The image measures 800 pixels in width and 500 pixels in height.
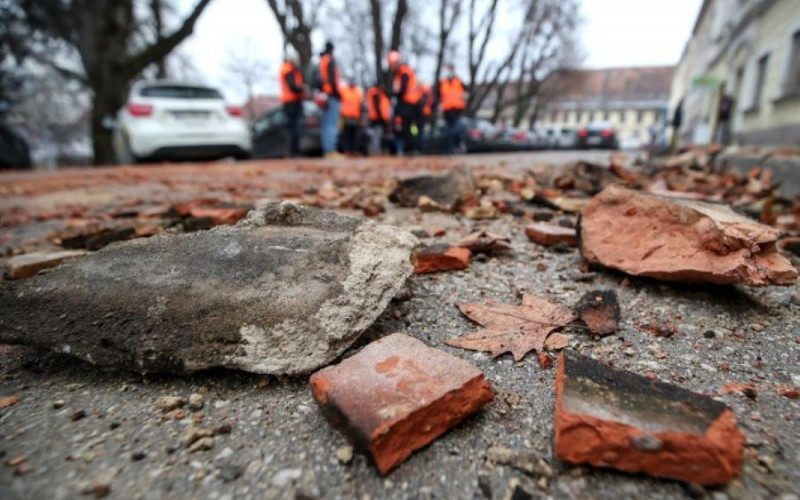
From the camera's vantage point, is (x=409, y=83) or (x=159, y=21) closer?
(x=409, y=83)

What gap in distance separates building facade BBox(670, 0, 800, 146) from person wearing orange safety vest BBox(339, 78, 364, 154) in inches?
328

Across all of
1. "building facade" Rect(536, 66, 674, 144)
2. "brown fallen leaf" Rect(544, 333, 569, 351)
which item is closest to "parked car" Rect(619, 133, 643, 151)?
"building facade" Rect(536, 66, 674, 144)

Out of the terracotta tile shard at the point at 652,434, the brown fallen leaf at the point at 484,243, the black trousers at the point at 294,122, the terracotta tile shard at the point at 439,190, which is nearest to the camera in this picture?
the terracotta tile shard at the point at 652,434

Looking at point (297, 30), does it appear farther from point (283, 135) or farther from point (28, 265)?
point (28, 265)

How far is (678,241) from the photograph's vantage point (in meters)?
1.46

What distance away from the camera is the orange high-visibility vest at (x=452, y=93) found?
33.0 feet

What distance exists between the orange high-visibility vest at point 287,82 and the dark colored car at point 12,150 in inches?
235

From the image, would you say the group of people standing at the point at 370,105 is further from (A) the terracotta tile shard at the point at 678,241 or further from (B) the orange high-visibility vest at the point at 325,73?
(A) the terracotta tile shard at the point at 678,241

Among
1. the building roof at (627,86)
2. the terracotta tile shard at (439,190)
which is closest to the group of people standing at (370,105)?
the terracotta tile shard at (439,190)

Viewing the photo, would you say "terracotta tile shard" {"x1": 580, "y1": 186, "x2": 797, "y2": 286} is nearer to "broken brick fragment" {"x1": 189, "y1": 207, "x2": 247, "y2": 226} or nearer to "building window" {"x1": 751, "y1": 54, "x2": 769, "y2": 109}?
"broken brick fragment" {"x1": 189, "y1": 207, "x2": 247, "y2": 226}

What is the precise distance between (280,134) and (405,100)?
3.17m

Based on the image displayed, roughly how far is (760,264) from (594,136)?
2018 cm

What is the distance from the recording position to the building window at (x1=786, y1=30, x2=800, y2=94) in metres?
8.64

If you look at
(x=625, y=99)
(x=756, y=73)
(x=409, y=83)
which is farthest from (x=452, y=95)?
(x=625, y=99)
